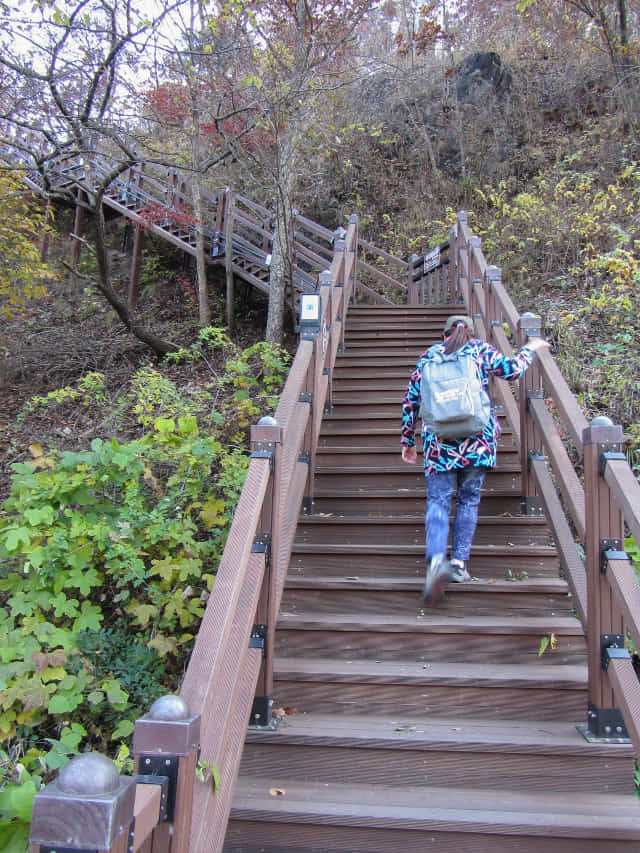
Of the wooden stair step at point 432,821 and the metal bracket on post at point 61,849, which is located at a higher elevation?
the metal bracket on post at point 61,849

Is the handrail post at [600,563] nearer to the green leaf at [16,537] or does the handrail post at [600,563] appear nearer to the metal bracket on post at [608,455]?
the metal bracket on post at [608,455]

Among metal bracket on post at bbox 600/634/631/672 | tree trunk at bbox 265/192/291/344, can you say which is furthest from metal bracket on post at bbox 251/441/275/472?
tree trunk at bbox 265/192/291/344

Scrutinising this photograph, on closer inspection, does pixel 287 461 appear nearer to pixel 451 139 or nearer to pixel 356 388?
pixel 356 388

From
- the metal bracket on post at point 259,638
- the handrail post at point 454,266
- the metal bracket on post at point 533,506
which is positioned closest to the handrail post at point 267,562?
the metal bracket on post at point 259,638

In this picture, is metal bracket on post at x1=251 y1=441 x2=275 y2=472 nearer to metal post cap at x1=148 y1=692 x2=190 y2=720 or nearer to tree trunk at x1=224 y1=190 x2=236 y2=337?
metal post cap at x1=148 y1=692 x2=190 y2=720

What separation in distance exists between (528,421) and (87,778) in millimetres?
3432

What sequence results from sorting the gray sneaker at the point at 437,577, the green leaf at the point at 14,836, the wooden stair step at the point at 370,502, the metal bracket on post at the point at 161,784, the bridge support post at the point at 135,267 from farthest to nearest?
the bridge support post at the point at 135,267 < the wooden stair step at the point at 370,502 < the gray sneaker at the point at 437,577 < the green leaf at the point at 14,836 < the metal bracket on post at the point at 161,784

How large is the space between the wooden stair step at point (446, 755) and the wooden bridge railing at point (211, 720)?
18 cm

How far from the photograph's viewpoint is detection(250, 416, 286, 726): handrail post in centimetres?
267

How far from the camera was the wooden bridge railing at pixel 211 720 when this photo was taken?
102cm

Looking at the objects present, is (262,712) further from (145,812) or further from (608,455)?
(608,455)

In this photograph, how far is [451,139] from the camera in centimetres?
1324

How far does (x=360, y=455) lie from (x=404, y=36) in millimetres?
15317

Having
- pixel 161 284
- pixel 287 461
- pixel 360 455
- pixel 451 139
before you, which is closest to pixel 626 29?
pixel 451 139
